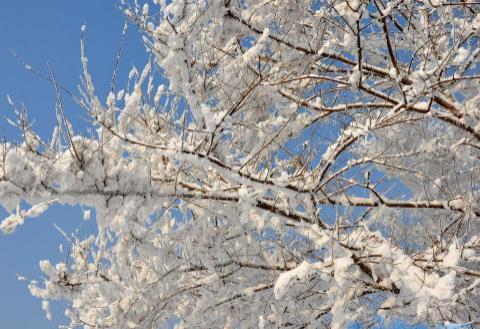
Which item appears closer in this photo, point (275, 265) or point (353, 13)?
point (353, 13)

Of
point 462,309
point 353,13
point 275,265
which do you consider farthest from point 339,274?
point 462,309

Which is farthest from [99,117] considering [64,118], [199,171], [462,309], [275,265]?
[462,309]

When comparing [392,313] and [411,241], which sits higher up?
[411,241]

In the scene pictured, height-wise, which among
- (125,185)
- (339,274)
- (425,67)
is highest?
(425,67)

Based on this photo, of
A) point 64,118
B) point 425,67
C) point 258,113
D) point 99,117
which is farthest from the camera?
point 258,113

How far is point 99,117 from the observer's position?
3.21 meters

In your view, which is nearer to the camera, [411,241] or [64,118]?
[64,118]

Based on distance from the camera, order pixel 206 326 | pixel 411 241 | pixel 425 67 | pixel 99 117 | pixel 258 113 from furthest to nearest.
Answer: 1. pixel 411 241
2. pixel 206 326
3. pixel 258 113
4. pixel 425 67
5. pixel 99 117

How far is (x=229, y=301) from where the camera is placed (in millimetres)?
5137

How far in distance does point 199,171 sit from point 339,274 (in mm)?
1765

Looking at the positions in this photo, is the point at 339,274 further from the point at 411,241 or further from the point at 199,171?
the point at 411,241

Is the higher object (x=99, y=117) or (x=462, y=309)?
(x=99, y=117)

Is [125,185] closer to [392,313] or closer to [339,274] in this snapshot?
[339,274]

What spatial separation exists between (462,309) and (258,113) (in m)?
3.04
